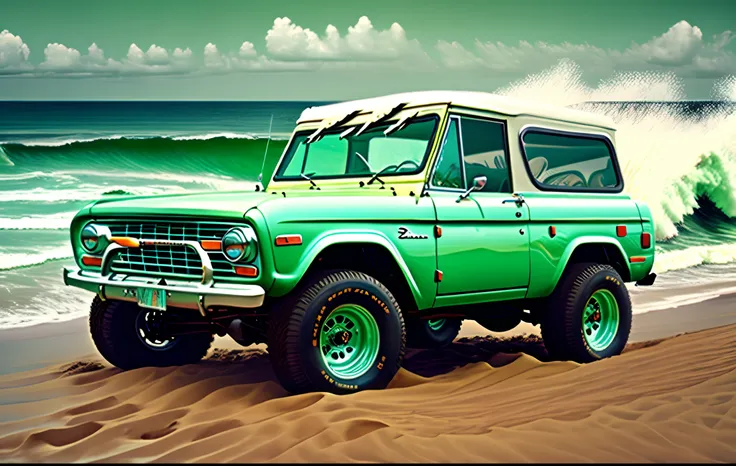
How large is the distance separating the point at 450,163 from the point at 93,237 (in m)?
2.80

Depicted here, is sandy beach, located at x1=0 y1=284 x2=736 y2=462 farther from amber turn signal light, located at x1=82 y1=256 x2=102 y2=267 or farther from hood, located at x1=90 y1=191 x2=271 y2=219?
hood, located at x1=90 y1=191 x2=271 y2=219

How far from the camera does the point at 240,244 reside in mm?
5566

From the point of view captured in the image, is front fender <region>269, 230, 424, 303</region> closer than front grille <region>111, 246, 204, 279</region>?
Yes

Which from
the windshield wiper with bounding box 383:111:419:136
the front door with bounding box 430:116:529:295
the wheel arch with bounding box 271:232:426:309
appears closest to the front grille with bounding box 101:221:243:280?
the wheel arch with bounding box 271:232:426:309

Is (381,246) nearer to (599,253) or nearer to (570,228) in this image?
(570,228)

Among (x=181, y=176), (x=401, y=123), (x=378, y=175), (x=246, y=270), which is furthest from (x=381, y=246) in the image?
(x=181, y=176)

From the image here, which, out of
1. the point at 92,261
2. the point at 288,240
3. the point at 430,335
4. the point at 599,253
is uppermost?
the point at 288,240

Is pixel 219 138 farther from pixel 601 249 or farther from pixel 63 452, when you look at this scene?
pixel 63 452

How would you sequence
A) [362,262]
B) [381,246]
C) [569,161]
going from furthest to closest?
[569,161]
[362,262]
[381,246]

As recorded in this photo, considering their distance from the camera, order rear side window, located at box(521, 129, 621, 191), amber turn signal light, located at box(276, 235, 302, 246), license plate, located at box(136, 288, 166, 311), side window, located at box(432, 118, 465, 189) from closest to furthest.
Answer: amber turn signal light, located at box(276, 235, 302, 246)
license plate, located at box(136, 288, 166, 311)
side window, located at box(432, 118, 465, 189)
rear side window, located at box(521, 129, 621, 191)

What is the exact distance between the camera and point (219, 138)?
3938 centimetres

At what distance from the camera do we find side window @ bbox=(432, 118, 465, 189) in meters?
6.93

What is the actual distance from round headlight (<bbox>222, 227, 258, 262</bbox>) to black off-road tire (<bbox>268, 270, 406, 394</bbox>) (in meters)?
0.46

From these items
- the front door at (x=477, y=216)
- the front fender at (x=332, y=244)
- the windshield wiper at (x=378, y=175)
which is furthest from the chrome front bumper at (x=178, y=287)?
the windshield wiper at (x=378, y=175)
